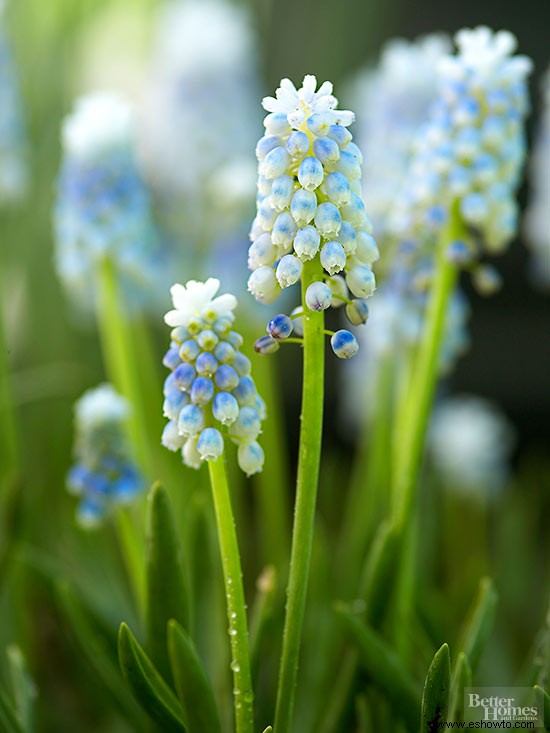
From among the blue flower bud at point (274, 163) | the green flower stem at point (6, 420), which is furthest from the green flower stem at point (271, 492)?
the blue flower bud at point (274, 163)

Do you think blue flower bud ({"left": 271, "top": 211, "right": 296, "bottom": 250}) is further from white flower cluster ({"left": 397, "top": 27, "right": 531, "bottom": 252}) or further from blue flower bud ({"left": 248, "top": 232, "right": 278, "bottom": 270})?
white flower cluster ({"left": 397, "top": 27, "right": 531, "bottom": 252})

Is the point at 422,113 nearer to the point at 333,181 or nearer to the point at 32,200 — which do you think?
the point at 333,181

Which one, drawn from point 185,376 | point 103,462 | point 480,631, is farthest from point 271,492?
point 185,376

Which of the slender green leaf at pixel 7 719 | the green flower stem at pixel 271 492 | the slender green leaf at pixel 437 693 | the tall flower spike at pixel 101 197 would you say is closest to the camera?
the slender green leaf at pixel 437 693

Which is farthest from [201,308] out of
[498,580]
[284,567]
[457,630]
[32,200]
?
[32,200]

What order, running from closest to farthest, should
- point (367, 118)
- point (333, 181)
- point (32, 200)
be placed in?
point (333, 181)
point (367, 118)
point (32, 200)

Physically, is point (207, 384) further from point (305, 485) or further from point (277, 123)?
point (277, 123)

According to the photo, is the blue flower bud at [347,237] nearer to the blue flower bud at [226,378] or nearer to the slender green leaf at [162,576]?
the blue flower bud at [226,378]
